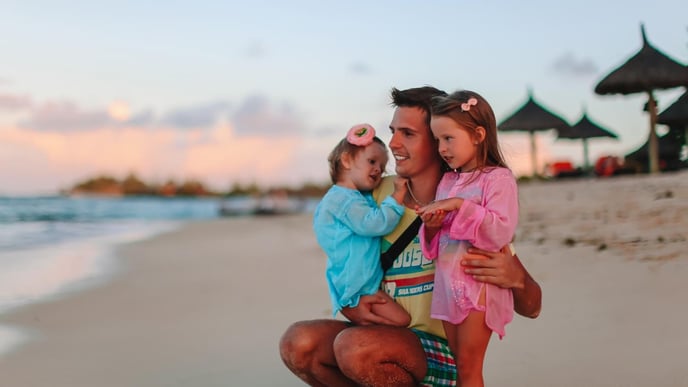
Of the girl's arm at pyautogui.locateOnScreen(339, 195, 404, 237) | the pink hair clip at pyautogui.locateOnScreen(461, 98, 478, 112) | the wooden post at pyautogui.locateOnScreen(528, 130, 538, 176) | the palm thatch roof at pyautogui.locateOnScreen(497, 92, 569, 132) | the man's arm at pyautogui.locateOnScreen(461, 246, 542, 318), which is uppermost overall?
the pink hair clip at pyautogui.locateOnScreen(461, 98, 478, 112)

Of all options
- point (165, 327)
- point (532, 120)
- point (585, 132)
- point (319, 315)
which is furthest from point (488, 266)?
point (585, 132)

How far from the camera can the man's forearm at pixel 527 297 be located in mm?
2490

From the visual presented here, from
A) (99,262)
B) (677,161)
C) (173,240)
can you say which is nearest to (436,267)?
(99,262)

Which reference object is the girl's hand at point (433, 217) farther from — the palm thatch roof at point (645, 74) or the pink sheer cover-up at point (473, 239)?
the palm thatch roof at point (645, 74)

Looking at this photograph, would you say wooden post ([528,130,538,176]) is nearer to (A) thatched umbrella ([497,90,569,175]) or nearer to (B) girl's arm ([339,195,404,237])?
(A) thatched umbrella ([497,90,569,175])

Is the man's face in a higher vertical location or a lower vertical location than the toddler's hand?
higher

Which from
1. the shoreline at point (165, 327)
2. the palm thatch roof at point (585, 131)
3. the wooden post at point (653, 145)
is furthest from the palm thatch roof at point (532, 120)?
the shoreline at point (165, 327)

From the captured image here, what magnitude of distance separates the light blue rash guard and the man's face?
151 millimetres

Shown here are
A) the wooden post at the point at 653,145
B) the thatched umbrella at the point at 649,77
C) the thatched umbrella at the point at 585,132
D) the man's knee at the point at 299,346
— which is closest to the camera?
the man's knee at the point at 299,346

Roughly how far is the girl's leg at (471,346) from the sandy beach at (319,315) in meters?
1.85

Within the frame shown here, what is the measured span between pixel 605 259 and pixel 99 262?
8.19 m

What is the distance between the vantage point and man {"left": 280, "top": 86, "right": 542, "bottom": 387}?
249 cm

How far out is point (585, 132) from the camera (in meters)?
21.5

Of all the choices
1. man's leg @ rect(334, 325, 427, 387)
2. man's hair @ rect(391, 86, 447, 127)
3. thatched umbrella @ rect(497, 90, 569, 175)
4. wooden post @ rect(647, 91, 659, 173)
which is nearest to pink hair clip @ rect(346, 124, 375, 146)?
man's hair @ rect(391, 86, 447, 127)
